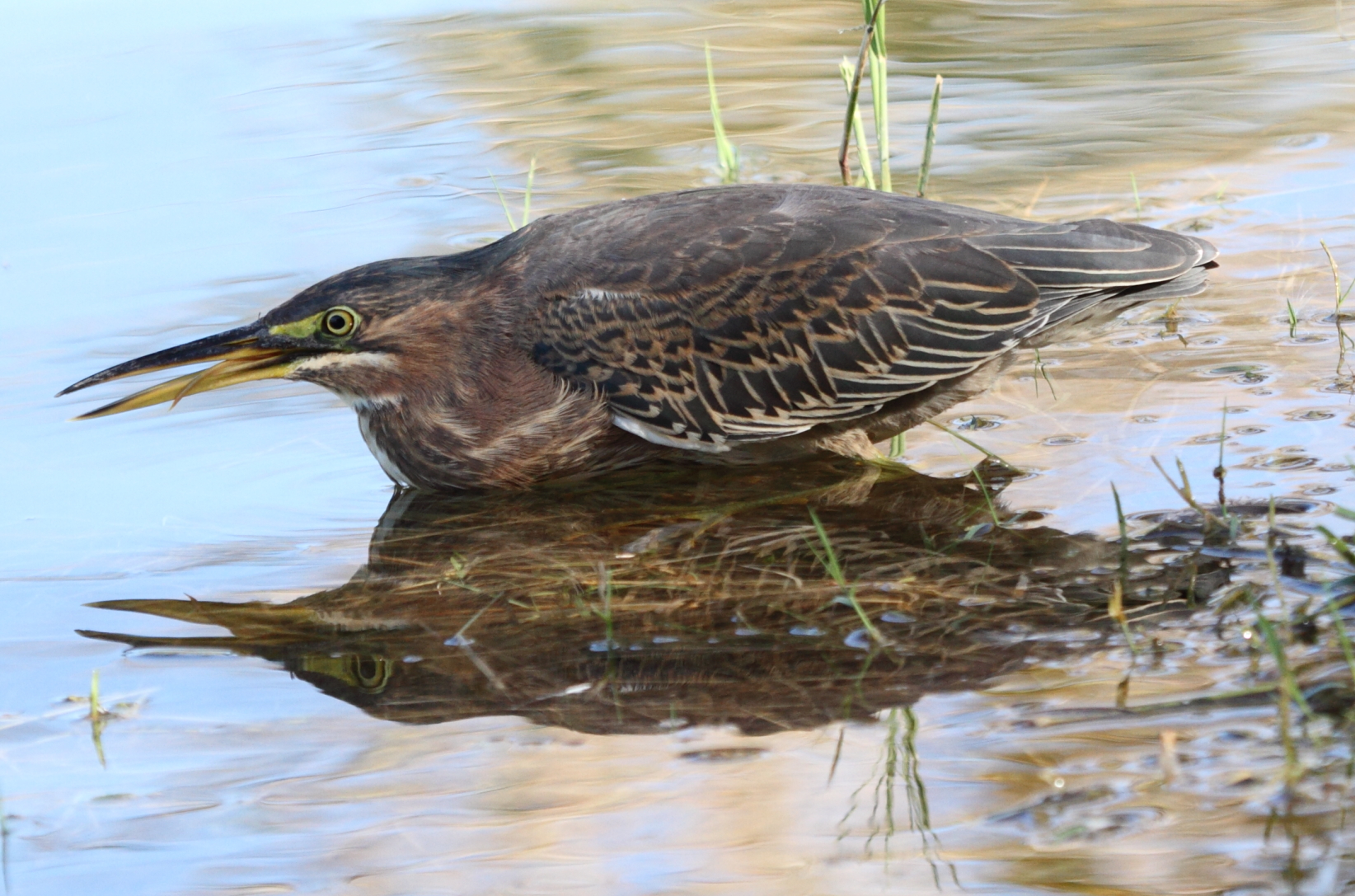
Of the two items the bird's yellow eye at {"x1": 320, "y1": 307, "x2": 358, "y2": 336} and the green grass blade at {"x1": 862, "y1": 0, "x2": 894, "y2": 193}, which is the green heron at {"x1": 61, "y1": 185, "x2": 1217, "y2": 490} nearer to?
the bird's yellow eye at {"x1": 320, "y1": 307, "x2": 358, "y2": 336}

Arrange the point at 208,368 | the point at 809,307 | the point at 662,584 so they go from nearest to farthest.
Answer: the point at 662,584, the point at 809,307, the point at 208,368

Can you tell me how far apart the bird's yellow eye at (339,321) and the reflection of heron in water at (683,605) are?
0.61 metres

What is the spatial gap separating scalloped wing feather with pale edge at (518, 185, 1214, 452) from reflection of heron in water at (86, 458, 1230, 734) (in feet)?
1.04

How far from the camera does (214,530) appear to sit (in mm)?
4977

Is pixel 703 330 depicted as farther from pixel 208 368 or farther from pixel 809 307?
pixel 208 368

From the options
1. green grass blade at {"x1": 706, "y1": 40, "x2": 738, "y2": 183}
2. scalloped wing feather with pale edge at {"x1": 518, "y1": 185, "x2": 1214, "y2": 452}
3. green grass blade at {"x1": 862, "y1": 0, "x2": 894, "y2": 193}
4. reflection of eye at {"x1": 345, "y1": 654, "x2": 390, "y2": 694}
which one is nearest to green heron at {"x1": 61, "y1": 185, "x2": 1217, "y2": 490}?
scalloped wing feather with pale edge at {"x1": 518, "y1": 185, "x2": 1214, "y2": 452}

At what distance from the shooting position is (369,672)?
4059 mm

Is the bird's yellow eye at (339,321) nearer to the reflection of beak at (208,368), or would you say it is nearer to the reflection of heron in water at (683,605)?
the reflection of beak at (208,368)

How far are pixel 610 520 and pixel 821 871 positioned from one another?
2.19 m

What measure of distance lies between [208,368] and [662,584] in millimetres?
1874

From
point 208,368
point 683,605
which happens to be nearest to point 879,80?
point 683,605

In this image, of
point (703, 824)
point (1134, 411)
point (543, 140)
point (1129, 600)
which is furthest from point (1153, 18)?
point (703, 824)

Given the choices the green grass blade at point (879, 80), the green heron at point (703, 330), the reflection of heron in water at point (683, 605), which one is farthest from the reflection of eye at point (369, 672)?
the green grass blade at point (879, 80)

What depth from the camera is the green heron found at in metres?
5.13
